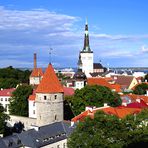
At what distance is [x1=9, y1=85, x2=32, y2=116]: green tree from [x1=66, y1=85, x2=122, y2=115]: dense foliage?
313 inches

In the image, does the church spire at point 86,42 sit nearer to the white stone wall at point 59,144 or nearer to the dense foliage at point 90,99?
the dense foliage at point 90,99

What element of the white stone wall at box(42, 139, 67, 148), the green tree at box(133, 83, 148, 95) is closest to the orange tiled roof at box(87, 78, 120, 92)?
the green tree at box(133, 83, 148, 95)

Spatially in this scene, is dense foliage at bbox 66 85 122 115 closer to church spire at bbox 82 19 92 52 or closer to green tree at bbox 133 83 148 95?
green tree at bbox 133 83 148 95

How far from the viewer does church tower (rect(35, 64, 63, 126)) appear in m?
46.8

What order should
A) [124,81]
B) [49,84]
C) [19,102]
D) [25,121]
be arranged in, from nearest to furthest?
[49,84] < [25,121] < [19,102] < [124,81]

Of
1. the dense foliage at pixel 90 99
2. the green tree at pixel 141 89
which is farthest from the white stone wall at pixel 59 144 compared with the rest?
the green tree at pixel 141 89

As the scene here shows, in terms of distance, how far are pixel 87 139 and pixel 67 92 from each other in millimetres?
39795

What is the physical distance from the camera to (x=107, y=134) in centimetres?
3002

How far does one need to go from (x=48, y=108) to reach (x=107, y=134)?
17789 mm

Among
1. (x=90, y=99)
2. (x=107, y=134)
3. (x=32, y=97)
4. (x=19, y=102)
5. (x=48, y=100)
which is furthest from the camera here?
(x=19, y=102)

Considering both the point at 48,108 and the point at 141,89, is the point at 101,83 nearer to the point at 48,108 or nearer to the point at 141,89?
the point at 141,89

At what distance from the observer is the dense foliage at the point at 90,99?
181 ft

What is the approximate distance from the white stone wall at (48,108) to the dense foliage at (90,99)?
8.32m

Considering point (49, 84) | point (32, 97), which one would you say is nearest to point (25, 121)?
point (32, 97)
